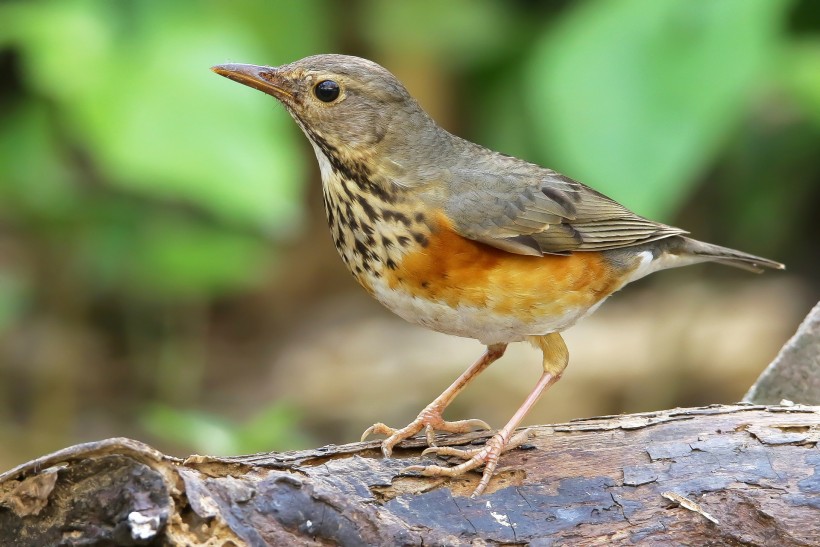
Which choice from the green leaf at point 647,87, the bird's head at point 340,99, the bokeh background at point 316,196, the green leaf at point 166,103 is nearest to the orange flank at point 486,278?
the bird's head at point 340,99

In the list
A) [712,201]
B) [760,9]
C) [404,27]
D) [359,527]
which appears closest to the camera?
[359,527]

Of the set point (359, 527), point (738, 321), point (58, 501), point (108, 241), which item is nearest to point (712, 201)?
point (738, 321)

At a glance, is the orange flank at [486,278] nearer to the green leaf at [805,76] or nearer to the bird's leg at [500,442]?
the bird's leg at [500,442]

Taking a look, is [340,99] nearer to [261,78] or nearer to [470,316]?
[261,78]

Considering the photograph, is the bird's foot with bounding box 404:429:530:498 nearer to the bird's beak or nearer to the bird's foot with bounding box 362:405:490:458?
the bird's foot with bounding box 362:405:490:458

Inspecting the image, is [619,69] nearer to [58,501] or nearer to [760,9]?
[760,9]
